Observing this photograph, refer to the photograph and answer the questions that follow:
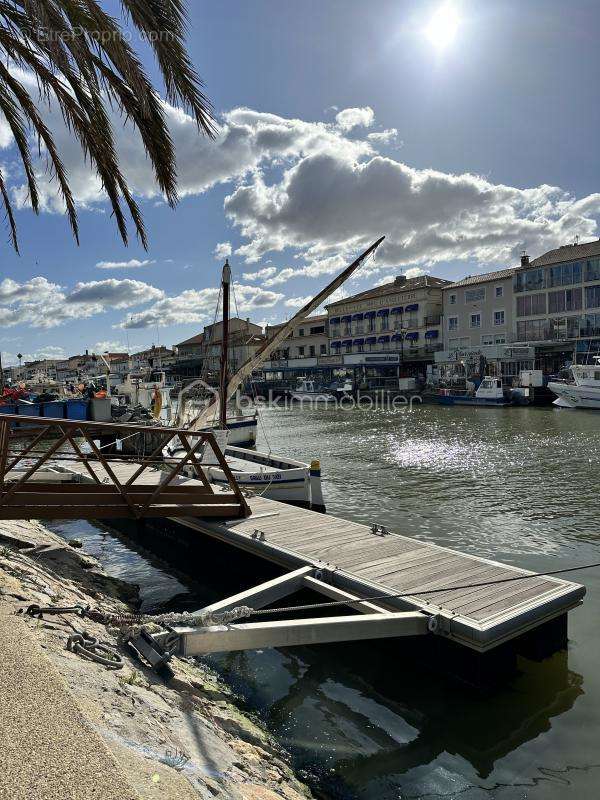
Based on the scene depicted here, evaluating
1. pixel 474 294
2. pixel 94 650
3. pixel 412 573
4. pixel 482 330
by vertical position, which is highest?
pixel 474 294

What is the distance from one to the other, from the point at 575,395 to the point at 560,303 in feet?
54.5

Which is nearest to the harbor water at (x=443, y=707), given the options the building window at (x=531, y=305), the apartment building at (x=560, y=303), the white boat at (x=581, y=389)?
the white boat at (x=581, y=389)

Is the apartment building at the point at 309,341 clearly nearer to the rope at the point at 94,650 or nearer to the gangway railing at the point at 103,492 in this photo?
the gangway railing at the point at 103,492

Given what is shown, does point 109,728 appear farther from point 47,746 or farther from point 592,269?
point 592,269

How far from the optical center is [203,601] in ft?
34.2

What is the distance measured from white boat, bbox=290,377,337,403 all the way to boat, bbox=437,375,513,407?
19087 millimetres

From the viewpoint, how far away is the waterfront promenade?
2.98m

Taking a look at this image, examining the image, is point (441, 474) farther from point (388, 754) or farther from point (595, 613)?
point (388, 754)

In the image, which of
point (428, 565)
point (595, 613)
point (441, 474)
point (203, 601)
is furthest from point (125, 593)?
point (441, 474)

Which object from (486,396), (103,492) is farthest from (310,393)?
(103,492)

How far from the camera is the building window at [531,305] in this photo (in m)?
63.8

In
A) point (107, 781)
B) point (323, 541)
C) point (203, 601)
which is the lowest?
point (203, 601)

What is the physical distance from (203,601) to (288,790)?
5.82 m

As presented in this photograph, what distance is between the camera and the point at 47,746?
130 inches
